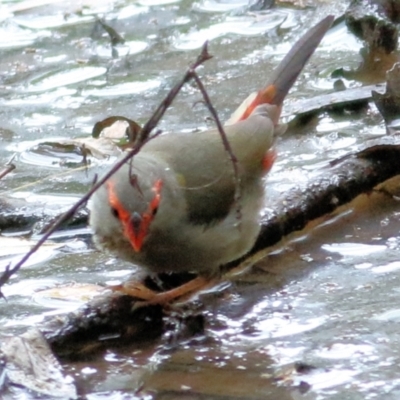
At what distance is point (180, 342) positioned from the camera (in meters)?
3.04

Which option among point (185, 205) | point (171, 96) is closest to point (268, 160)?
point (185, 205)

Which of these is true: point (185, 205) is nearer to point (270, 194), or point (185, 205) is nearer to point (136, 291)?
point (136, 291)

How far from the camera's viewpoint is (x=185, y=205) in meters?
3.37

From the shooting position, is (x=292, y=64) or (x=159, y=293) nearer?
(x=159, y=293)

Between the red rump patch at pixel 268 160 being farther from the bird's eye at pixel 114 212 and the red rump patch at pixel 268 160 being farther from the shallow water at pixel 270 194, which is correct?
the bird's eye at pixel 114 212

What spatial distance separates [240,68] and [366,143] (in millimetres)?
1769

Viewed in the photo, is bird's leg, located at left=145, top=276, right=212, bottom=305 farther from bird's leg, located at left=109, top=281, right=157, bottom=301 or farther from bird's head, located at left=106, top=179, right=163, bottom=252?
bird's head, located at left=106, top=179, right=163, bottom=252

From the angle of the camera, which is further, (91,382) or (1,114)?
(1,114)

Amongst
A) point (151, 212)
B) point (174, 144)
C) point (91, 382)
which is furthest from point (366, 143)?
point (91, 382)

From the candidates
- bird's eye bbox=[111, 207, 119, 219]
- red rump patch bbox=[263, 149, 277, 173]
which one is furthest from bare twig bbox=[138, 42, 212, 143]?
red rump patch bbox=[263, 149, 277, 173]

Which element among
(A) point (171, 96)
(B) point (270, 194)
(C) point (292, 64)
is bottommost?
(B) point (270, 194)

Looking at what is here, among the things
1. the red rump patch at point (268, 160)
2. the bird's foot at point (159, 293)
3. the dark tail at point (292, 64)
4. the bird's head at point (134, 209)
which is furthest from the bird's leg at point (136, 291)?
the dark tail at point (292, 64)

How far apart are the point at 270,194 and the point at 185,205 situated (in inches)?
25.8

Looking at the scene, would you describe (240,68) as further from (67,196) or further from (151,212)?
(151,212)
